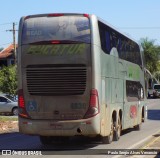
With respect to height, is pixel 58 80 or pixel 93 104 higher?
pixel 58 80

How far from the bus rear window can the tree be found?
7531 centimetres

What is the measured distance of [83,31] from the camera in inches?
528

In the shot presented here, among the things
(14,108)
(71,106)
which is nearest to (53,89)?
(71,106)

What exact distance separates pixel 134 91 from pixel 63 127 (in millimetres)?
6699

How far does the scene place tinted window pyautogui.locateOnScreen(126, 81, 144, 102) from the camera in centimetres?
1801

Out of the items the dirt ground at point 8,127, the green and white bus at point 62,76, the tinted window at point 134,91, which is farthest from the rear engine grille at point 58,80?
the dirt ground at point 8,127

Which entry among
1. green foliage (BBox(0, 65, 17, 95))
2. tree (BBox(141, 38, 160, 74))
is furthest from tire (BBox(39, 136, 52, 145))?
tree (BBox(141, 38, 160, 74))

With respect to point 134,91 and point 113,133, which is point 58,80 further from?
point 134,91

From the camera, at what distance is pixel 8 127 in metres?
23.8

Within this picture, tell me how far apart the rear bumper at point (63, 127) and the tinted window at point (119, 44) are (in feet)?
7.63

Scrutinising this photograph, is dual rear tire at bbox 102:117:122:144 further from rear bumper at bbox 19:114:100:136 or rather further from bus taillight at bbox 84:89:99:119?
bus taillight at bbox 84:89:99:119

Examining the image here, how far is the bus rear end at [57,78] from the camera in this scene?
43.4 feet

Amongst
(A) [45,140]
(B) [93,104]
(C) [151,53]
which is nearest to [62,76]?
(B) [93,104]

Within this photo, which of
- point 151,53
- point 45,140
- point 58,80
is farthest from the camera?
point 151,53
